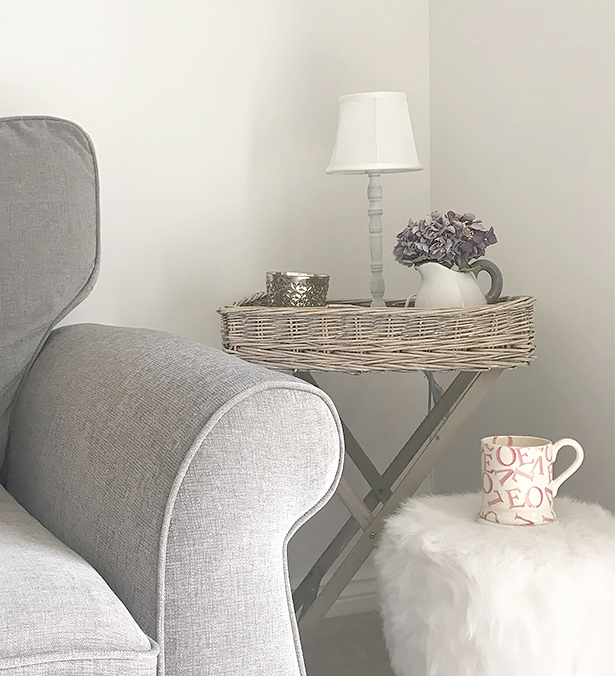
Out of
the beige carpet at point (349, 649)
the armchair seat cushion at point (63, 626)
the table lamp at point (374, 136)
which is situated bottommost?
the beige carpet at point (349, 649)

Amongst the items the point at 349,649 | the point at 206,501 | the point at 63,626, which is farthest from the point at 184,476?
the point at 349,649

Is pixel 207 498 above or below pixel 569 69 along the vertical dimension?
below

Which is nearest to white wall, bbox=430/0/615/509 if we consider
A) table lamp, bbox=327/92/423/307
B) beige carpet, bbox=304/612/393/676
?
table lamp, bbox=327/92/423/307

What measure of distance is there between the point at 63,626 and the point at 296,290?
80cm

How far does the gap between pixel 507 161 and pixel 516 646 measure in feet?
3.36

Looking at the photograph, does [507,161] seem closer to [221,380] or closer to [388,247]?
[388,247]

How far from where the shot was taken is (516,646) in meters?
1.07

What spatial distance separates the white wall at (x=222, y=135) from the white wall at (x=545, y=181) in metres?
0.15

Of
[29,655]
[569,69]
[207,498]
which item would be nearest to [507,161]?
[569,69]

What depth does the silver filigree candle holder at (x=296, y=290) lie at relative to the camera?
146cm

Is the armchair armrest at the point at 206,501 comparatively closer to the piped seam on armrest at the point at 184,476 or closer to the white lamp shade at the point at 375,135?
the piped seam on armrest at the point at 184,476

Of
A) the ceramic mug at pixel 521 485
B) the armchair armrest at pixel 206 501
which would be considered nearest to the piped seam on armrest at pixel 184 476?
the armchair armrest at pixel 206 501

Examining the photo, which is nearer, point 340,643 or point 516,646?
point 516,646

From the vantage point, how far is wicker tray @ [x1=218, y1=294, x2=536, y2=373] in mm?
1365
